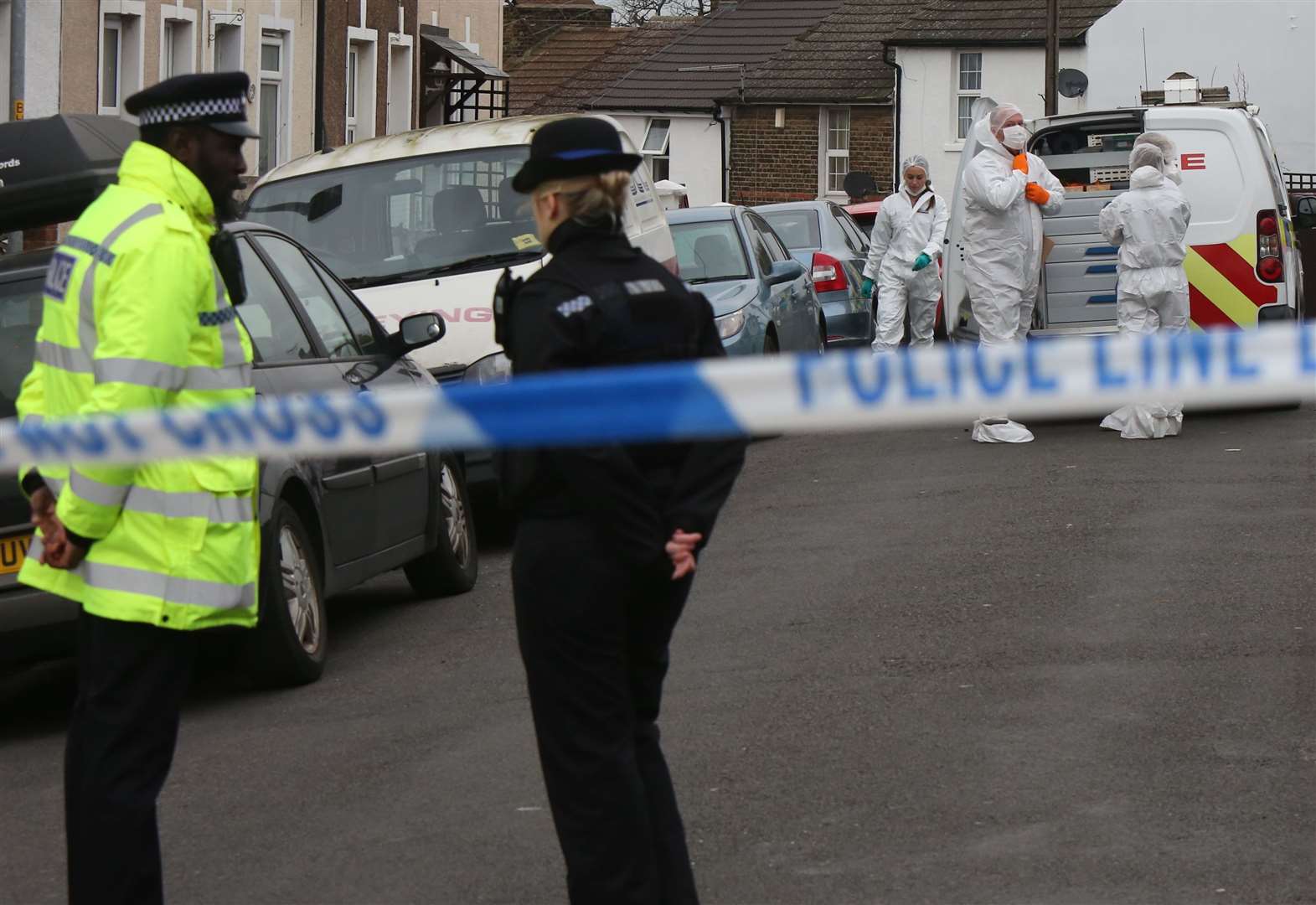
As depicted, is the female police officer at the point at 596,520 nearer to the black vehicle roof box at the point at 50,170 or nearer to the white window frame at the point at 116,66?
the black vehicle roof box at the point at 50,170

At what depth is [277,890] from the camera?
540cm

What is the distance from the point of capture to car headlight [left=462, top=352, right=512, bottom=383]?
418 inches

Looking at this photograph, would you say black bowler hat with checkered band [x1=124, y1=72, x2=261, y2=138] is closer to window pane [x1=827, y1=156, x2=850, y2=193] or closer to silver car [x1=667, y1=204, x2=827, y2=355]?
silver car [x1=667, y1=204, x2=827, y2=355]

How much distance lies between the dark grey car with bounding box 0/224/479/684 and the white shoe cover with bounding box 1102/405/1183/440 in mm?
6062

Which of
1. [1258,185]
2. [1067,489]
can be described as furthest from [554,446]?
[1258,185]

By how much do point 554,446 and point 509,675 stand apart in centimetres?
371

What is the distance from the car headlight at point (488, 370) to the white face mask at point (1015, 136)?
4.59m

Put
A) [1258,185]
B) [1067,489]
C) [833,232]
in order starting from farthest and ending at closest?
[833,232] < [1258,185] < [1067,489]

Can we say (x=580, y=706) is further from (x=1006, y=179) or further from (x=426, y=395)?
(x=1006, y=179)

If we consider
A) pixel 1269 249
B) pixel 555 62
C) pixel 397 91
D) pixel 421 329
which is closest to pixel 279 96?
pixel 397 91

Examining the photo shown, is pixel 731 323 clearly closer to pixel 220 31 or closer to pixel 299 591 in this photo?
pixel 299 591

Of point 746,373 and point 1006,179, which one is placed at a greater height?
point 1006,179

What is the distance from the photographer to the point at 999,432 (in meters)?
14.4

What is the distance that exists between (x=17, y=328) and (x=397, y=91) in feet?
93.2
